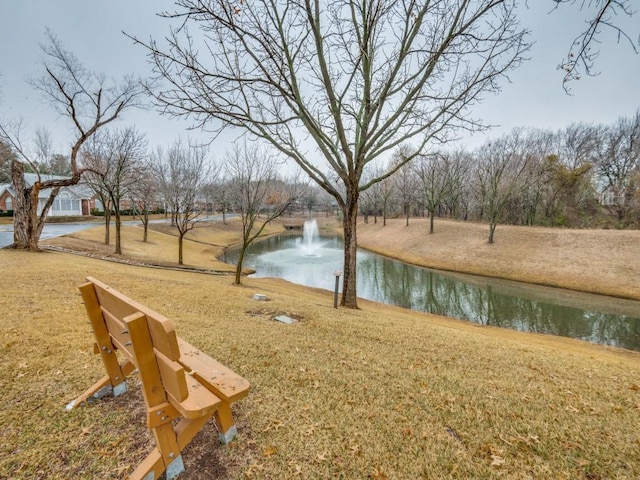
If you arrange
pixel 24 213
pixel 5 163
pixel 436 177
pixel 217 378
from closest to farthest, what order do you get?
1. pixel 217 378
2. pixel 24 213
3. pixel 5 163
4. pixel 436 177

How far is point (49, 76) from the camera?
39.0 ft

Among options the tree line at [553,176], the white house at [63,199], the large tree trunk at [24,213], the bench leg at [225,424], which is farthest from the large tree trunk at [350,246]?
the white house at [63,199]

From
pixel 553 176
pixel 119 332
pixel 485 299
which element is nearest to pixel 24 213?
pixel 119 332

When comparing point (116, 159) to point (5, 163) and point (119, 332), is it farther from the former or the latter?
point (119, 332)

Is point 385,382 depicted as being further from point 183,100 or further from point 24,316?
point 183,100

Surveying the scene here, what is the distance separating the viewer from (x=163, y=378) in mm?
1772

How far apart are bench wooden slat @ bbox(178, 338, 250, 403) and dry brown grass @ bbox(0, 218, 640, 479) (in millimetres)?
583

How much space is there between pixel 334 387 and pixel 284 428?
846 mm

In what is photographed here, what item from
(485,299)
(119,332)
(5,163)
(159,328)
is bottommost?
(485,299)

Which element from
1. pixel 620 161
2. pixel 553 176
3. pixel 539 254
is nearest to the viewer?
pixel 539 254

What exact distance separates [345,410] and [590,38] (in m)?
4.47

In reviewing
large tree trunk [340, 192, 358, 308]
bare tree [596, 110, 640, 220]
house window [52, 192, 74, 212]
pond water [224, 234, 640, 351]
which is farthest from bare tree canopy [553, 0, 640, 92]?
house window [52, 192, 74, 212]

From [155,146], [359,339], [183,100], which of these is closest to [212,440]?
[359,339]

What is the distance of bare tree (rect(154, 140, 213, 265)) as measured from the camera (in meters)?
19.5
